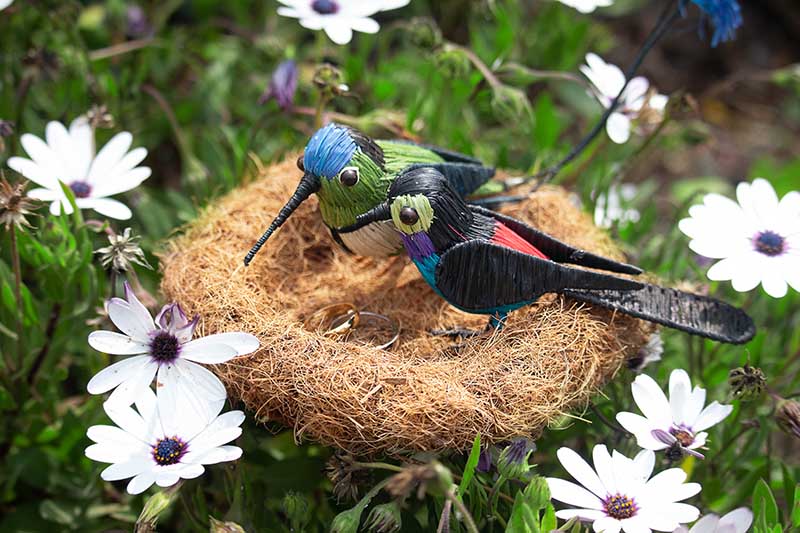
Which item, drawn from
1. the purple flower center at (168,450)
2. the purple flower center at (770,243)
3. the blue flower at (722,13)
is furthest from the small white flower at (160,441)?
the blue flower at (722,13)

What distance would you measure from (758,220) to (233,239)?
0.76 meters

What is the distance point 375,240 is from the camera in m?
1.16

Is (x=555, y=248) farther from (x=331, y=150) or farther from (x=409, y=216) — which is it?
(x=331, y=150)

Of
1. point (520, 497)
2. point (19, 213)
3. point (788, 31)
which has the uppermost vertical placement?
point (19, 213)

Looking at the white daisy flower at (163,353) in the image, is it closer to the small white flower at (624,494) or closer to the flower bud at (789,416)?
the small white flower at (624,494)

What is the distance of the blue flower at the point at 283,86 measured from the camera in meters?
1.43

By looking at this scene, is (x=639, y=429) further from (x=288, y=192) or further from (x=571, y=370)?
(x=288, y=192)

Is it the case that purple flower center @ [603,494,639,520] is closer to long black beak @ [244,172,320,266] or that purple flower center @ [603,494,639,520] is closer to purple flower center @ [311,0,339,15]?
long black beak @ [244,172,320,266]

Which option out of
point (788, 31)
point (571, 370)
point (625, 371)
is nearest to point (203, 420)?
point (571, 370)

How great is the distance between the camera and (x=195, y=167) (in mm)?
1485

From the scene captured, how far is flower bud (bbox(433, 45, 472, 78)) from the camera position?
138cm

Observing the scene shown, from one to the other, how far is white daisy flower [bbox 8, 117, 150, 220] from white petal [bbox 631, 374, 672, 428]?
0.72 m

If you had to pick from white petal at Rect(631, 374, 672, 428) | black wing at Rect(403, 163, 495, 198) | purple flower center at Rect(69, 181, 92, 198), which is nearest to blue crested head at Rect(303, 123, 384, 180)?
black wing at Rect(403, 163, 495, 198)

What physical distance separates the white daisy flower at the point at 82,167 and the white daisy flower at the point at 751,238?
2.59 ft
